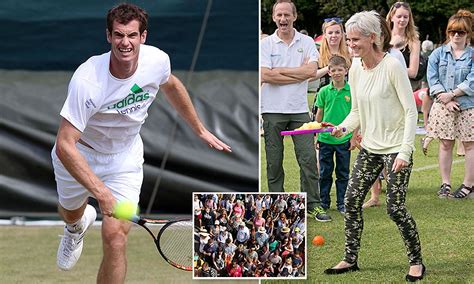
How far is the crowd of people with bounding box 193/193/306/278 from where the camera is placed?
11.8ft

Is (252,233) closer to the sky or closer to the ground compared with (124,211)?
closer to the ground

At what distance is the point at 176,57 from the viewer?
4.60 meters

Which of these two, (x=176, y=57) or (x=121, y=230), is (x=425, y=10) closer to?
(x=176, y=57)

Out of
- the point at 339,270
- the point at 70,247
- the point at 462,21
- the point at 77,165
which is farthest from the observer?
the point at 462,21

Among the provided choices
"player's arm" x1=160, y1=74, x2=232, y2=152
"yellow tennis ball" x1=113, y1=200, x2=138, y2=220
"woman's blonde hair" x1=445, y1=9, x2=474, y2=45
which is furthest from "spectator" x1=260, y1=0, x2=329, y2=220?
"woman's blonde hair" x1=445, y1=9, x2=474, y2=45

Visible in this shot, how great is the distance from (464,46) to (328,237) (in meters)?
1.43

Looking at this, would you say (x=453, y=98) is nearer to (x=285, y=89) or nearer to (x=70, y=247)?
(x=285, y=89)

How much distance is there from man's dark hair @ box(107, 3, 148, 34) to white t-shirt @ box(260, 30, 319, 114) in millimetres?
945

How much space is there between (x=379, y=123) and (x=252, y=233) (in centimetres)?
55

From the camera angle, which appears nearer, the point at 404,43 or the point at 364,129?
the point at 364,129

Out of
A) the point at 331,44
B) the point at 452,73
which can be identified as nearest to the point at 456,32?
the point at 452,73

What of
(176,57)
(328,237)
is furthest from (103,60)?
(328,237)

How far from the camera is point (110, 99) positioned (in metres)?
3.42

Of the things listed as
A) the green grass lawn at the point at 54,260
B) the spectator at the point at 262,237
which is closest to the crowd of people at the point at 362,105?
the spectator at the point at 262,237
